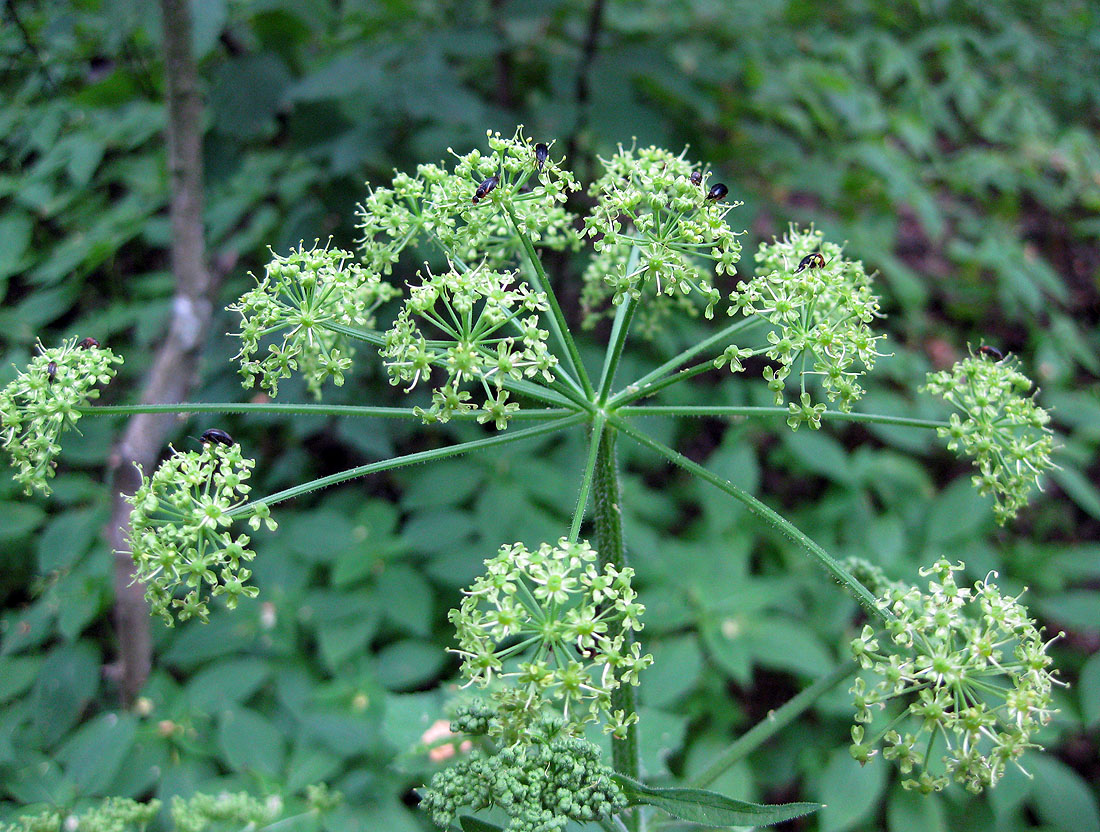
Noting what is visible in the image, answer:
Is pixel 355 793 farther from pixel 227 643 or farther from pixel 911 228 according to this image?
pixel 911 228

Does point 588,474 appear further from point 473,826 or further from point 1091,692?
point 1091,692

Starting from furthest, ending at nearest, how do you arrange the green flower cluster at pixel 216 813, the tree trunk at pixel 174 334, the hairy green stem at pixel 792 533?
1. the tree trunk at pixel 174 334
2. the green flower cluster at pixel 216 813
3. the hairy green stem at pixel 792 533

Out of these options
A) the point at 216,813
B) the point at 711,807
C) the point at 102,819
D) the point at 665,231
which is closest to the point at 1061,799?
the point at 711,807

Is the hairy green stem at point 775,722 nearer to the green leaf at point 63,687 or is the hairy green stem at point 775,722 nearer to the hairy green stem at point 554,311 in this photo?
the hairy green stem at point 554,311

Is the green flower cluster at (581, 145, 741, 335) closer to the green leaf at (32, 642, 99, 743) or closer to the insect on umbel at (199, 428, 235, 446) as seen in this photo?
the insect on umbel at (199, 428, 235, 446)

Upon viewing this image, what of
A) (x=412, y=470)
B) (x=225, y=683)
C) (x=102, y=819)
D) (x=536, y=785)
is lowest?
(x=536, y=785)

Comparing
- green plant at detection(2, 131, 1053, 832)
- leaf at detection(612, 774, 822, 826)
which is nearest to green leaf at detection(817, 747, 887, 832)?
green plant at detection(2, 131, 1053, 832)

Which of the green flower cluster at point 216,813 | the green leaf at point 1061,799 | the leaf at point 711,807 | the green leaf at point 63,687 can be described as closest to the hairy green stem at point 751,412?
the leaf at point 711,807
